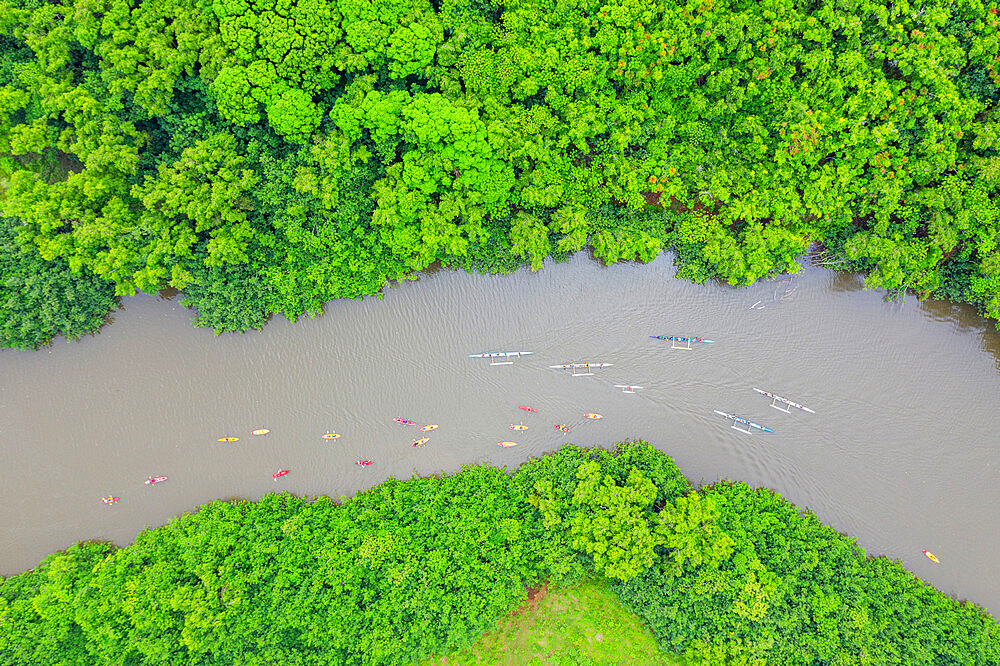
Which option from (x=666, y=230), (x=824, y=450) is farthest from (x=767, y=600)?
(x=666, y=230)

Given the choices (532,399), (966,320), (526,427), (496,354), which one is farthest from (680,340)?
(966,320)

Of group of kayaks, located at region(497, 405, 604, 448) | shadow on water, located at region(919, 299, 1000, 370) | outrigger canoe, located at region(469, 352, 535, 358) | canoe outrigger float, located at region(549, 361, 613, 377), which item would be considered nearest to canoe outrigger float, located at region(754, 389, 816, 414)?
shadow on water, located at region(919, 299, 1000, 370)

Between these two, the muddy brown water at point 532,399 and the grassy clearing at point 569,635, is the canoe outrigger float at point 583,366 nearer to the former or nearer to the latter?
the muddy brown water at point 532,399

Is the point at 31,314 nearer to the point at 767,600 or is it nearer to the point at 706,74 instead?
the point at 706,74


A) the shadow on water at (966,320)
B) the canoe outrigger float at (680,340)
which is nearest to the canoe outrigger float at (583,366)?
the canoe outrigger float at (680,340)

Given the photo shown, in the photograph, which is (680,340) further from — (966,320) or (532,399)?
(966,320)

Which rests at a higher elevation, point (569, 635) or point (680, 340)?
point (680, 340)
